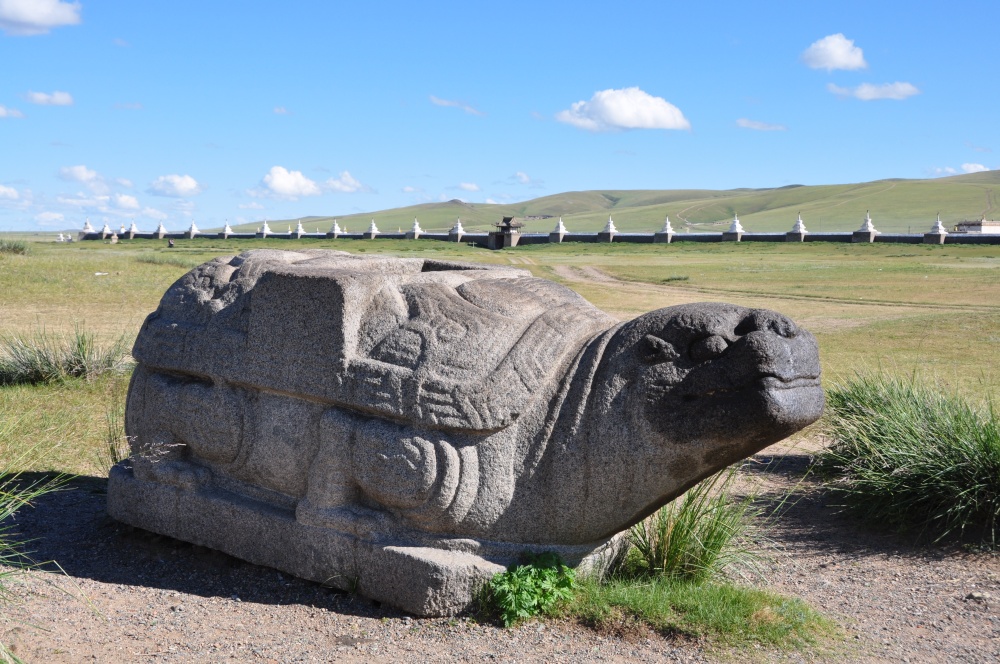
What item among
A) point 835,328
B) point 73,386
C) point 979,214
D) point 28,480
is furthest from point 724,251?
point 979,214

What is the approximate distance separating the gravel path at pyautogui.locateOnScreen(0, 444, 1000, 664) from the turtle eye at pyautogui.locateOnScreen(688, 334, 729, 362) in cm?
124

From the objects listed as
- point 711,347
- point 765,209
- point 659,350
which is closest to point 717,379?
point 711,347

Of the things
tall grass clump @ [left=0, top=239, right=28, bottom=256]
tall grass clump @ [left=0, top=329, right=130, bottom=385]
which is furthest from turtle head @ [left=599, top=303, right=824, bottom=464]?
tall grass clump @ [left=0, top=239, right=28, bottom=256]

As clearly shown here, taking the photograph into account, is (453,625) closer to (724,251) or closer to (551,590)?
(551,590)

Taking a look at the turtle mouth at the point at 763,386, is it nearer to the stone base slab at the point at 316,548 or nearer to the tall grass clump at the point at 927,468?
the stone base slab at the point at 316,548

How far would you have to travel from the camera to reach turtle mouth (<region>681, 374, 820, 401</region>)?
389 cm

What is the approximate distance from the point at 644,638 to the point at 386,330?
1839mm

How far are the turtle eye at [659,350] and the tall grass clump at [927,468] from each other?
102 inches

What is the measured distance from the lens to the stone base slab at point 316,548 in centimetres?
427

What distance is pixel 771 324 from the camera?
4004mm

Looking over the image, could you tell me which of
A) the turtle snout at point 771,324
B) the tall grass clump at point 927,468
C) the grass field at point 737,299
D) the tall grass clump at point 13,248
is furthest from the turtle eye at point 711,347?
the tall grass clump at point 13,248

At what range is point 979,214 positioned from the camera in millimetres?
76500

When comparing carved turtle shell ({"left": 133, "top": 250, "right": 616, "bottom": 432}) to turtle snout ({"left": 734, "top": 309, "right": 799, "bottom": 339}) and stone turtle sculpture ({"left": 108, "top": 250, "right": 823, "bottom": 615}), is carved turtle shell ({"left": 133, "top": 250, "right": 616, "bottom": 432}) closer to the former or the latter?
stone turtle sculpture ({"left": 108, "top": 250, "right": 823, "bottom": 615})

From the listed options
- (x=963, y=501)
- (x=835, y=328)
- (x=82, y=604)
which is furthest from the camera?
(x=835, y=328)
